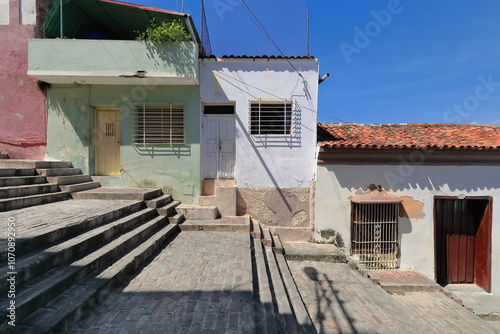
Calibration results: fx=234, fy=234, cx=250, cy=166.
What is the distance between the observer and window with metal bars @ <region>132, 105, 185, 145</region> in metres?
7.10

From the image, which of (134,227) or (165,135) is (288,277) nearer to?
(134,227)

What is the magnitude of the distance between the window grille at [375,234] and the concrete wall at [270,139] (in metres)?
1.47

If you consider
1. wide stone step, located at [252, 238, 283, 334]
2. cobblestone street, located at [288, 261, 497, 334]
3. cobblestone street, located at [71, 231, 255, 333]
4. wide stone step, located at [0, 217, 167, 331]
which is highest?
wide stone step, located at [0, 217, 167, 331]

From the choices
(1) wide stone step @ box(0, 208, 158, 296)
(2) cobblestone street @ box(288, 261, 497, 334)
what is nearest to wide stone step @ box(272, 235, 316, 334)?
(2) cobblestone street @ box(288, 261, 497, 334)

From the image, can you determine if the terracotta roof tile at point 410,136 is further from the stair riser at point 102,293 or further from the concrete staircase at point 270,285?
the stair riser at point 102,293

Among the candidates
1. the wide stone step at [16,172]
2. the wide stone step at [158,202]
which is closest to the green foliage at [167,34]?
the wide stone step at [158,202]

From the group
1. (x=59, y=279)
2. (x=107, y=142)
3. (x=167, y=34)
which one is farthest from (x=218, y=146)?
(x=59, y=279)

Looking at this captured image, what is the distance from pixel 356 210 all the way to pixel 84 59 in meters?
8.43

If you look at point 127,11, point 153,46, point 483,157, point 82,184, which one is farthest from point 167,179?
point 483,157

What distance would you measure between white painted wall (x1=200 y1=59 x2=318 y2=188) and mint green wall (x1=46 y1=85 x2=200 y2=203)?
0.98 meters

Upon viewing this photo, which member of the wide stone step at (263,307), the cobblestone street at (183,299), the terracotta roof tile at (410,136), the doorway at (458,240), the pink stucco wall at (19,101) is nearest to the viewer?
the cobblestone street at (183,299)

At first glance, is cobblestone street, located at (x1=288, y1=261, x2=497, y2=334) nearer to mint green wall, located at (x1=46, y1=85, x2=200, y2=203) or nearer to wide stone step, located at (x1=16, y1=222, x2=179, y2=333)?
wide stone step, located at (x1=16, y1=222, x2=179, y2=333)

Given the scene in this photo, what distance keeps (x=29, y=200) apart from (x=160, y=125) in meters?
3.54

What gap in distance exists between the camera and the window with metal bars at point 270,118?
6.98 m
